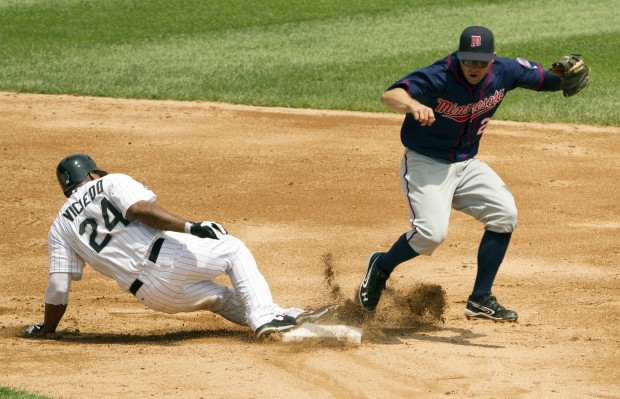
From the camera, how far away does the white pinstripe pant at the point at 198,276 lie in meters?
6.06

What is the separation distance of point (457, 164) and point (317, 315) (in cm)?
123

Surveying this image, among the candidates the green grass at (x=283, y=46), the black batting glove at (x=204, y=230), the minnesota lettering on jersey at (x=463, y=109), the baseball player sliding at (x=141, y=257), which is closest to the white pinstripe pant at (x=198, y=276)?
the baseball player sliding at (x=141, y=257)

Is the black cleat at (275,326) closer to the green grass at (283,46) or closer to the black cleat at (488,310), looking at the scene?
the black cleat at (488,310)

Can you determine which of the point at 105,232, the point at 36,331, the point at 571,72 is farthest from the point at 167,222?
the point at 571,72

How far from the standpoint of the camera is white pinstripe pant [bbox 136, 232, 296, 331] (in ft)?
Answer: 19.9

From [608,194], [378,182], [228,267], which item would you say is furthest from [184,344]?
[608,194]

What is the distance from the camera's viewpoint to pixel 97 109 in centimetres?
1225

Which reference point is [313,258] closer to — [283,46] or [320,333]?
[320,333]

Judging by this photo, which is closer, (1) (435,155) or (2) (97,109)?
(1) (435,155)

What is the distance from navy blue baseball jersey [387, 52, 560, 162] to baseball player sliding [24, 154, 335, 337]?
4.11 ft

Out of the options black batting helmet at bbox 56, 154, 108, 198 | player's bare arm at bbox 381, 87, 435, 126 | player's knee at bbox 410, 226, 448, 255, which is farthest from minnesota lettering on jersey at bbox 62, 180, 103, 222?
player's knee at bbox 410, 226, 448, 255

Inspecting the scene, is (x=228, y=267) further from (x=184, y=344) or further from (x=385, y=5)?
(x=385, y=5)

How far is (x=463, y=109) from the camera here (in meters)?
6.28

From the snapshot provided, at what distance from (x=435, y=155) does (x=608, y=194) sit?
3538mm
